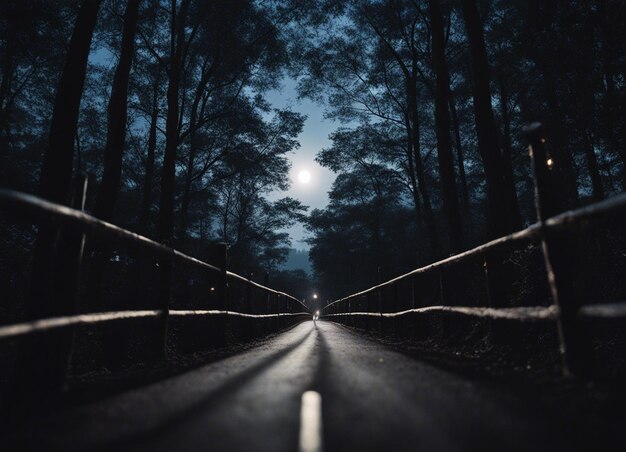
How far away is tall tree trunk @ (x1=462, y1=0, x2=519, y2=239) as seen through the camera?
8.11m

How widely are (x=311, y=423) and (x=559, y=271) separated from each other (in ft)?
6.44

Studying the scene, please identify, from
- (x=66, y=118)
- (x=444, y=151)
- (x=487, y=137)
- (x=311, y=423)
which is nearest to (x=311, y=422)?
(x=311, y=423)

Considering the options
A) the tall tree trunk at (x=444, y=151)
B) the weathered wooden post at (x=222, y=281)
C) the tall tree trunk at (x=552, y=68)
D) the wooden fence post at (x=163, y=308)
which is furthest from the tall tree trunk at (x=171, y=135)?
the tall tree trunk at (x=552, y=68)

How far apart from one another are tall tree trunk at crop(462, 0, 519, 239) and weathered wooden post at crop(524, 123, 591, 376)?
509cm

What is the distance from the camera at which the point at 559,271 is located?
2729mm

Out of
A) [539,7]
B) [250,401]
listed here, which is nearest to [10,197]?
[250,401]

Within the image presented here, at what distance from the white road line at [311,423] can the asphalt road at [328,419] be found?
3 cm

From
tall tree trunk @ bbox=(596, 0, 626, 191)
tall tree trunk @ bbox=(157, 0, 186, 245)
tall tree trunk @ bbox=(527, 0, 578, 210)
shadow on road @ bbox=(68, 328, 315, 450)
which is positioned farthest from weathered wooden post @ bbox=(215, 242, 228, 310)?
tall tree trunk @ bbox=(596, 0, 626, 191)

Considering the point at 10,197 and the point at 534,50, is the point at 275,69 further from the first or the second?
the point at 10,197

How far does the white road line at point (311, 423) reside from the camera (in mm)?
1492

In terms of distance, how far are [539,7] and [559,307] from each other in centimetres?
1432

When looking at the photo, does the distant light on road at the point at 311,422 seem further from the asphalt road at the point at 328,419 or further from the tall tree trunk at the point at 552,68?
the tall tree trunk at the point at 552,68

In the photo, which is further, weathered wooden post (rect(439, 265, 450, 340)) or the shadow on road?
weathered wooden post (rect(439, 265, 450, 340))

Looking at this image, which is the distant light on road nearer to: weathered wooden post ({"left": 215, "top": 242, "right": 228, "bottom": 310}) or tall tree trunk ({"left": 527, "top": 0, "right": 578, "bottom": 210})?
weathered wooden post ({"left": 215, "top": 242, "right": 228, "bottom": 310})
